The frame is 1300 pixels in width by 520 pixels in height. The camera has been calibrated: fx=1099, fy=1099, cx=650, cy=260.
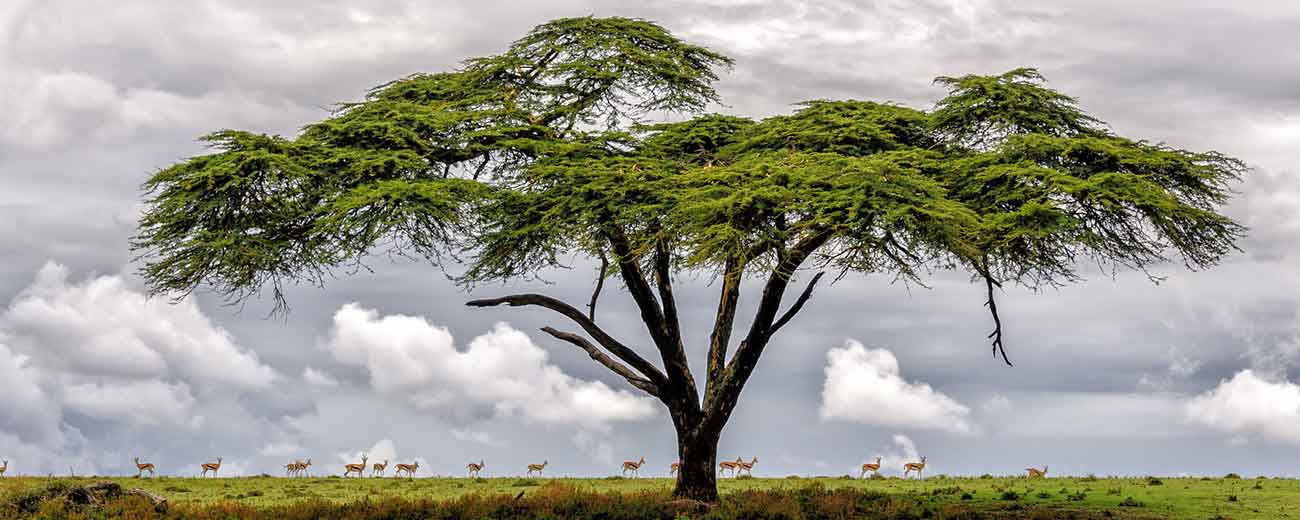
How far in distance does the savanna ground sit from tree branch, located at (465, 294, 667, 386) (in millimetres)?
2976

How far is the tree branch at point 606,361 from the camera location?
26906 millimetres

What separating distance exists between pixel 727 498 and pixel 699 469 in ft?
4.06

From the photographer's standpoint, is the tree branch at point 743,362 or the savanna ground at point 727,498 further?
the tree branch at point 743,362

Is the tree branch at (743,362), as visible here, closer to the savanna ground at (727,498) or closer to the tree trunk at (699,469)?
the tree trunk at (699,469)

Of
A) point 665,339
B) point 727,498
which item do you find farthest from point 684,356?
point 727,498

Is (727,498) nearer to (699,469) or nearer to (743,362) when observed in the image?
(699,469)

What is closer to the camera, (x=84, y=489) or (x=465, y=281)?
(x=84, y=489)

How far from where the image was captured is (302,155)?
79.0 ft

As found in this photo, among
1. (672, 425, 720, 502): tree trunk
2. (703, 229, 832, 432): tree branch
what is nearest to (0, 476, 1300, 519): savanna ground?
(672, 425, 720, 502): tree trunk

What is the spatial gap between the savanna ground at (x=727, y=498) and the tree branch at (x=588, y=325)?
2976 millimetres

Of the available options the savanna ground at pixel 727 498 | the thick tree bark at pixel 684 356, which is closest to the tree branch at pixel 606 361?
the thick tree bark at pixel 684 356

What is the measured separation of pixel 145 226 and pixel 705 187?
1245 centimetres

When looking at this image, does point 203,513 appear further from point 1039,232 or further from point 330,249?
point 1039,232

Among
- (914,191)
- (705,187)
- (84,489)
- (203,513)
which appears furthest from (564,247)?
(84,489)
